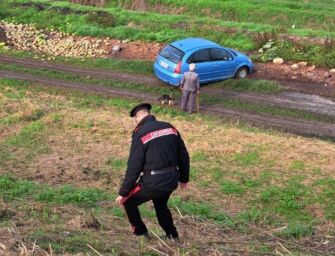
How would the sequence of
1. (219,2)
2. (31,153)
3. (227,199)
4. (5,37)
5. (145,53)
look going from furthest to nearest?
(219,2) → (5,37) → (145,53) → (31,153) → (227,199)

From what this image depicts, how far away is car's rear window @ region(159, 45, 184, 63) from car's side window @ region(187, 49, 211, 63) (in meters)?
0.34

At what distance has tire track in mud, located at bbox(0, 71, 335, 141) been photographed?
1571 cm

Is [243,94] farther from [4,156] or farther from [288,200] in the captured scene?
[4,156]

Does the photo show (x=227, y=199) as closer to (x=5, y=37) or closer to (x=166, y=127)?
(x=166, y=127)

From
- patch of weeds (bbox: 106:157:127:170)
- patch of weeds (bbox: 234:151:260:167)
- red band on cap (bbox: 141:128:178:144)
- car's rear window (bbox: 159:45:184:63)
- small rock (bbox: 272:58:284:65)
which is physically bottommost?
patch of weeds (bbox: 106:157:127:170)

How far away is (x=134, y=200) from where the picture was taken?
22.8ft

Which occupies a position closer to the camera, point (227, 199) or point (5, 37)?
point (227, 199)

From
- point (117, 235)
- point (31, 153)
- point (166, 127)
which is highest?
point (166, 127)

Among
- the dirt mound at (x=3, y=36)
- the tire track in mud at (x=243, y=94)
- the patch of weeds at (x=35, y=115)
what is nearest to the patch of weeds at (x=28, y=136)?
the patch of weeds at (x=35, y=115)

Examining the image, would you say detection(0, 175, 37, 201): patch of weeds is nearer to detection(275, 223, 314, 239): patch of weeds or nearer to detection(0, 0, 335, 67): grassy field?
detection(275, 223, 314, 239): patch of weeds

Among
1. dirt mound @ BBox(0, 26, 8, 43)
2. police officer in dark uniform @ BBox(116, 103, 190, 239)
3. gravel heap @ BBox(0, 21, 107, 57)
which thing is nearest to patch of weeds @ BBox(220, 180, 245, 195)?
police officer in dark uniform @ BBox(116, 103, 190, 239)

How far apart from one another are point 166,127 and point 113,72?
43.7 feet

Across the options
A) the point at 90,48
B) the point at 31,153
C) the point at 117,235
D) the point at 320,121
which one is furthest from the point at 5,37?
the point at 117,235

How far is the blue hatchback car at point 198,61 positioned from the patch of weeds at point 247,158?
5582 mm
